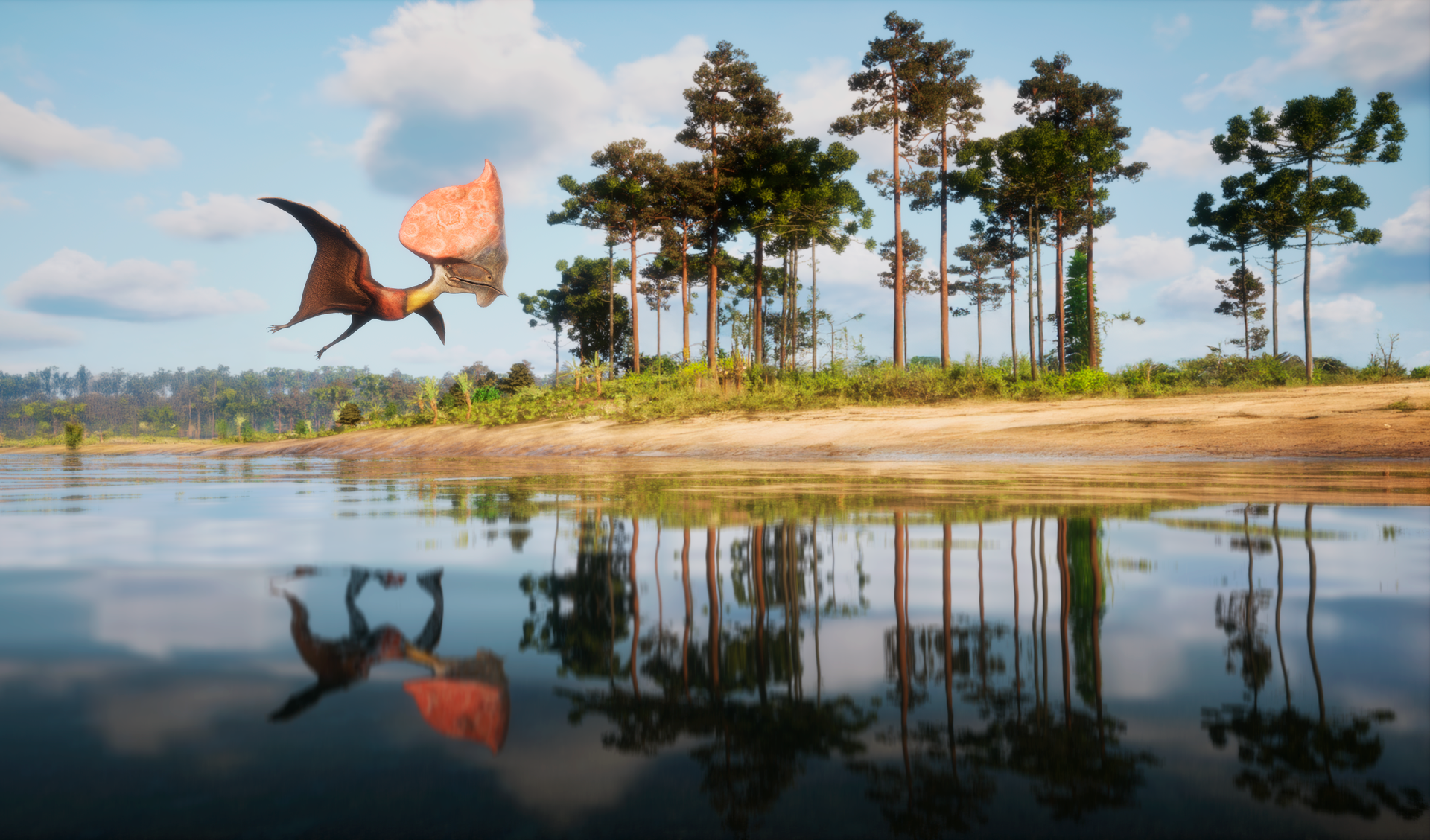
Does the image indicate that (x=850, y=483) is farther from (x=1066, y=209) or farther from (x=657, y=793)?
(x=1066, y=209)

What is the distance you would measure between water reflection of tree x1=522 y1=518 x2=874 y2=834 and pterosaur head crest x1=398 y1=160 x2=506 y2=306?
19894mm

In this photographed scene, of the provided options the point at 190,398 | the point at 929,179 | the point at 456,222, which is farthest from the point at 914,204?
the point at 190,398

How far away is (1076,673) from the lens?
1042mm

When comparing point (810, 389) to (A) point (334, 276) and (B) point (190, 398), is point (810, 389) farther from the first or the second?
(B) point (190, 398)

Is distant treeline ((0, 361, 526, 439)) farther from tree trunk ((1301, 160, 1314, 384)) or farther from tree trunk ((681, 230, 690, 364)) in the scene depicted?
tree trunk ((1301, 160, 1314, 384))

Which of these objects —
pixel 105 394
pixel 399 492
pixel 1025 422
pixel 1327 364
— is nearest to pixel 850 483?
pixel 399 492

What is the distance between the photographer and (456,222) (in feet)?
65.3

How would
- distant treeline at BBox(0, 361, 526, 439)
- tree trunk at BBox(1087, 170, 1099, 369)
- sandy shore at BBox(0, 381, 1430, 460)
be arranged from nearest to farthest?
1. sandy shore at BBox(0, 381, 1430, 460)
2. tree trunk at BBox(1087, 170, 1099, 369)
3. distant treeline at BBox(0, 361, 526, 439)

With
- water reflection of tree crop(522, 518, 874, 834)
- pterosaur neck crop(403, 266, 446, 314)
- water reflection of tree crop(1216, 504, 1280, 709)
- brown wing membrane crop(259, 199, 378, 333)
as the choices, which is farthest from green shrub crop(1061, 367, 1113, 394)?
water reflection of tree crop(522, 518, 874, 834)

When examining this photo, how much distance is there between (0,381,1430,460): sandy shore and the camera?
7.66 metres

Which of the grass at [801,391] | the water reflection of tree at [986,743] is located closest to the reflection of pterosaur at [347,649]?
the water reflection of tree at [986,743]

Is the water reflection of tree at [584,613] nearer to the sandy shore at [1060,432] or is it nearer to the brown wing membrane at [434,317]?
the sandy shore at [1060,432]

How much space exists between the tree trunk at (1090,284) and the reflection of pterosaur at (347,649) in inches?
1102

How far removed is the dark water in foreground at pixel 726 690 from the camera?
0.69m
